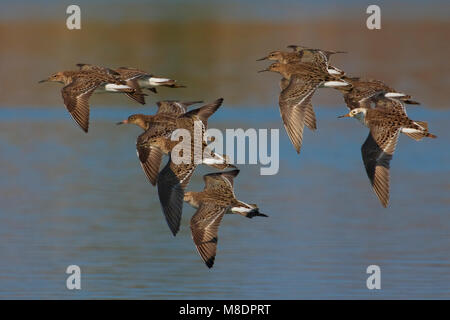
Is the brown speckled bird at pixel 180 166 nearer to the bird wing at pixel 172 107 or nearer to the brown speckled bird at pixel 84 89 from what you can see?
the brown speckled bird at pixel 84 89

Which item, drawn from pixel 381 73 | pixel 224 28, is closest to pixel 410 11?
pixel 224 28

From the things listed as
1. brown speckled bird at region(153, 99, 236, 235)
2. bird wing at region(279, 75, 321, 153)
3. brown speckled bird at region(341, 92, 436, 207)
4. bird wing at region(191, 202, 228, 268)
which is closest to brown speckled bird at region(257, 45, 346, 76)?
bird wing at region(279, 75, 321, 153)

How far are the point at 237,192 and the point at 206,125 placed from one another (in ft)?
18.1

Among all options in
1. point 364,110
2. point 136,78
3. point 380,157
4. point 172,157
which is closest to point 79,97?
point 136,78

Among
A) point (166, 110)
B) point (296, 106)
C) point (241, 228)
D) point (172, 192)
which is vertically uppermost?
point (296, 106)

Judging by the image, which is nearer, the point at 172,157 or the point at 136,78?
the point at 172,157

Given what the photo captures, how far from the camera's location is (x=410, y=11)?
2010 inches

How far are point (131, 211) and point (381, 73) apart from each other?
16433 mm

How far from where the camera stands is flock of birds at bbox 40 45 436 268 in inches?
599

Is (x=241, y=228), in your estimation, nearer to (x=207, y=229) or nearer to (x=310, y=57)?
(x=310, y=57)

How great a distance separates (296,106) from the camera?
53.8 feet

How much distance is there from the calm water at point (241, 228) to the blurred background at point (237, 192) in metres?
0.04

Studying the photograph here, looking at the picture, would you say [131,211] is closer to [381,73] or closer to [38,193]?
[38,193]

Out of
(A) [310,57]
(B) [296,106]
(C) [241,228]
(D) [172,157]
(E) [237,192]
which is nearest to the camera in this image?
(D) [172,157]
